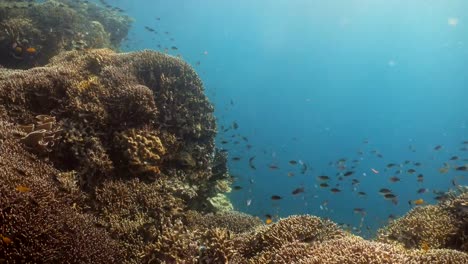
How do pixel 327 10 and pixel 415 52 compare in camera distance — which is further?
pixel 415 52

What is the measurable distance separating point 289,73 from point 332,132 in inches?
1703

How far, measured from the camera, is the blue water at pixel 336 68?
118188 millimetres

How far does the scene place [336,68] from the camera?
→ 151m

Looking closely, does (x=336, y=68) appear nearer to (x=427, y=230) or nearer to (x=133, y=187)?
(x=427, y=230)

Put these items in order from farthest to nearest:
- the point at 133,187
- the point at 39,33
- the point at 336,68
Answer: the point at 336,68, the point at 39,33, the point at 133,187

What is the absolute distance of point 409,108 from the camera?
144000 mm

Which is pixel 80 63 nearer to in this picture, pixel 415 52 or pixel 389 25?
pixel 389 25

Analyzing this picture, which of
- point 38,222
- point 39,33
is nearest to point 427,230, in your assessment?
point 38,222

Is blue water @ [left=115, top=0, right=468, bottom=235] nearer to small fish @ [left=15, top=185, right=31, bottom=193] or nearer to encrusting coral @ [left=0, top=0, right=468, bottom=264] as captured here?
encrusting coral @ [left=0, top=0, right=468, bottom=264]

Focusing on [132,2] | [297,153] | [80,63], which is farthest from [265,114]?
[80,63]

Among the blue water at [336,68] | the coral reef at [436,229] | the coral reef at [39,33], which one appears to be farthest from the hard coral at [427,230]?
the blue water at [336,68]

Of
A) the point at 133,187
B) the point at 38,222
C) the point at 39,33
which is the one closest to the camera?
the point at 38,222

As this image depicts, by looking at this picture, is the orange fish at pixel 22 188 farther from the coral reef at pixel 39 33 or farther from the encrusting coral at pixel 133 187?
the coral reef at pixel 39 33

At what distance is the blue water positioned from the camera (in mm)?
118188
